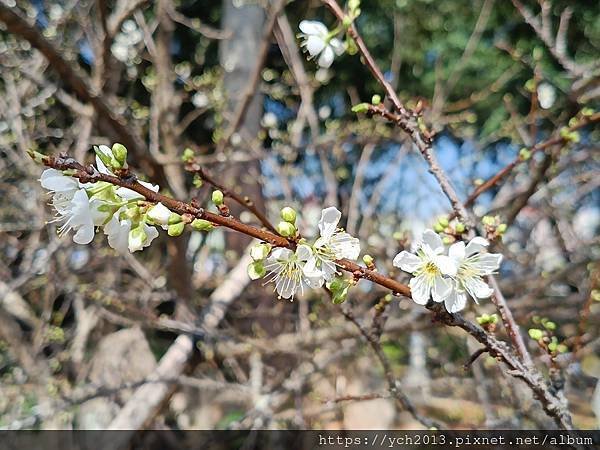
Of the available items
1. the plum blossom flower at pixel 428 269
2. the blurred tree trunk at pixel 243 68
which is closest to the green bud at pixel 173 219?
the plum blossom flower at pixel 428 269

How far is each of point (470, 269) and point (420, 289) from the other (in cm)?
17

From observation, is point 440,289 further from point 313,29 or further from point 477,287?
point 313,29

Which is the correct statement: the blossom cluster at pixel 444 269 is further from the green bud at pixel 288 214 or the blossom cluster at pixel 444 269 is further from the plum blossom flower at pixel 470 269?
the green bud at pixel 288 214

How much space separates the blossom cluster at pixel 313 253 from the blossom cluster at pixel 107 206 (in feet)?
0.45

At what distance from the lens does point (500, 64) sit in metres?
4.65

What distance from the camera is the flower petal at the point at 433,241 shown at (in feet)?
2.52

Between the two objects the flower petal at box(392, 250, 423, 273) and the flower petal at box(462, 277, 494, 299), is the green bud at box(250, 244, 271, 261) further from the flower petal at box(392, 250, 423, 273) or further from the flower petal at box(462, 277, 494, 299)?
the flower petal at box(462, 277, 494, 299)

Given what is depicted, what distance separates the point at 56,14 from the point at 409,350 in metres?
3.80

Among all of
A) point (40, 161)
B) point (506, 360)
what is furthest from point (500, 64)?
point (40, 161)

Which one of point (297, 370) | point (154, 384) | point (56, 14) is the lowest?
point (154, 384)

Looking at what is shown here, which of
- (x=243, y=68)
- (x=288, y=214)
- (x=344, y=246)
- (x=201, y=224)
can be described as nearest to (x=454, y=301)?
(x=344, y=246)

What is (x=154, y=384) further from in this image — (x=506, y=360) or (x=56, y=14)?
(x=56, y=14)

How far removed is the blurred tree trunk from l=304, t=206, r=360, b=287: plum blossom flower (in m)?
2.09

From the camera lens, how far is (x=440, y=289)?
0.72m
